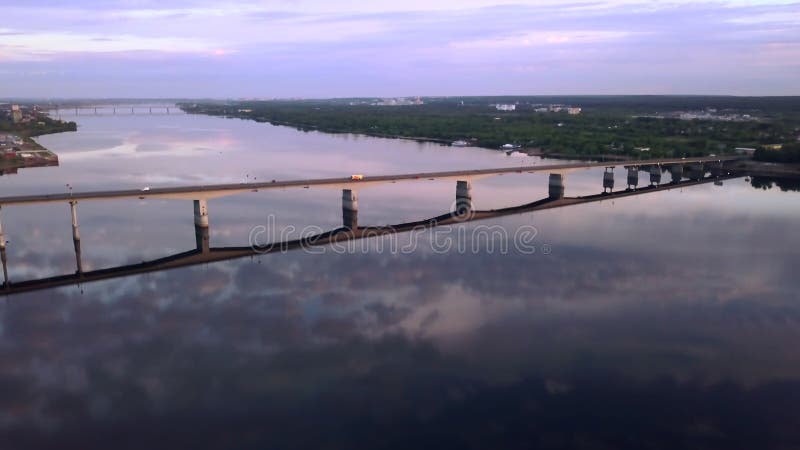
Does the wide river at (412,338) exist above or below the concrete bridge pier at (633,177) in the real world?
below

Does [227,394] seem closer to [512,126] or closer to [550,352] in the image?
[550,352]

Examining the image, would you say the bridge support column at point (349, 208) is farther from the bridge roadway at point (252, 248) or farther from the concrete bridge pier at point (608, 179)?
the concrete bridge pier at point (608, 179)

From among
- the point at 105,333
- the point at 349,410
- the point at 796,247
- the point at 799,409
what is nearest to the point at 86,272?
the point at 105,333

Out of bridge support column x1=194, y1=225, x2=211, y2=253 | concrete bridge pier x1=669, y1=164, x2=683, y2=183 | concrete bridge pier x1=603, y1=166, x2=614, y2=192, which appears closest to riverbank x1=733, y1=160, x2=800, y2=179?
concrete bridge pier x1=669, y1=164, x2=683, y2=183

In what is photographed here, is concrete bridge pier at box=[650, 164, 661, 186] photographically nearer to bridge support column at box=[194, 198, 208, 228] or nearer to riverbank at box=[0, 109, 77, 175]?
bridge support column at box=[194, 198, 208, 228]

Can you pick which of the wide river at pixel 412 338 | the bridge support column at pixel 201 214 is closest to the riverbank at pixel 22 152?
the wide river at pixel 412 338

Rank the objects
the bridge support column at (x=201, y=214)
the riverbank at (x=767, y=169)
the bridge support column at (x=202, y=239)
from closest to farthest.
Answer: the bridge support column at (x=202, y=239), the bridge support column at (x=201, y=214), the riverbank at (x=767, y=169)
